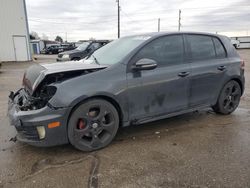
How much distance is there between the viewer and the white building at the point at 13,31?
19.8 m

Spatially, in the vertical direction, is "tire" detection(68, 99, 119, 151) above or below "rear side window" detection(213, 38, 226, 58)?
below

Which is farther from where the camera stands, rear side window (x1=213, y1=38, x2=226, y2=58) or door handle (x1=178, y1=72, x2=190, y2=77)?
rear side window (x1=213, y1=38, x2=226, y2=58)

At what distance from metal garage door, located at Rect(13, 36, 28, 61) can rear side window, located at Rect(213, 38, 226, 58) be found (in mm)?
20399

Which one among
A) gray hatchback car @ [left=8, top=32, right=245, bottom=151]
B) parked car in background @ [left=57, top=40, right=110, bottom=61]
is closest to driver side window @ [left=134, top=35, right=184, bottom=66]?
gray hatchback car @ [left=8, top=32, right=245, bottom=151]

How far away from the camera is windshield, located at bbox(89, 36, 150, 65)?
352 cm

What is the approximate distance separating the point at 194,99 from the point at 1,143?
3.28 m

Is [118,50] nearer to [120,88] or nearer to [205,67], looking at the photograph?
[120,88]

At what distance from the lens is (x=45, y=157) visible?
3062 millimetres

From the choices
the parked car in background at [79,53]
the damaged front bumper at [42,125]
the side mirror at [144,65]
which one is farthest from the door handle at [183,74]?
the parked car in background at [79,53]

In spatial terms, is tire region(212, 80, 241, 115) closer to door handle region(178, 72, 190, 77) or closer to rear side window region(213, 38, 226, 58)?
rear side window region(213, 38, 226, 58)

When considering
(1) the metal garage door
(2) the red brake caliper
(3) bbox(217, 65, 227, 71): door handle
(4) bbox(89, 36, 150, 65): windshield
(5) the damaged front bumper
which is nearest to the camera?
(5) the damaged front bumper

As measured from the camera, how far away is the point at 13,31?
2036 centimetres

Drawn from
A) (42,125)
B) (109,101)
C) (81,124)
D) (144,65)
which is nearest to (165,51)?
(144,65)

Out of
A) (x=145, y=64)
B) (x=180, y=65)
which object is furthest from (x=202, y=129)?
(x=145, y=64)
